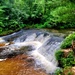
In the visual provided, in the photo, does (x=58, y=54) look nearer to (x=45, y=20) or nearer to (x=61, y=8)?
(x=61, y=8)

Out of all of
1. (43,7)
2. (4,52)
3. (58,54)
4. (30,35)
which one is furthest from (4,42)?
(43,7)

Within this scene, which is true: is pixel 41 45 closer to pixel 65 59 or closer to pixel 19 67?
pixel 19 67

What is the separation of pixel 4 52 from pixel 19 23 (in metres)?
10.7

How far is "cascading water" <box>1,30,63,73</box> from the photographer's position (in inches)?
517

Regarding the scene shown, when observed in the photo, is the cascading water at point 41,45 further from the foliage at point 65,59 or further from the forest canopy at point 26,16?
the forest canopy at point 26,16

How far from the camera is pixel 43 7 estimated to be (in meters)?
28.7

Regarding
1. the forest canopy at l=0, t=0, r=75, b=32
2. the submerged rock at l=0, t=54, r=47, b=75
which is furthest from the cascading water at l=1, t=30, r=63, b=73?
the forest canopy at l=0, t=0, r=75, b=32

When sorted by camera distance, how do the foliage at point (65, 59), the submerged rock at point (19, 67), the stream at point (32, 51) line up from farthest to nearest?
1. the stream at point (32, 51)
2. the submerged rock at point (19, 67)
3. the foliage at point (65, 59)

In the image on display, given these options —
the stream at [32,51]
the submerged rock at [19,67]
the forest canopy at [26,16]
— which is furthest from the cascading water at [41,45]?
the forest canopy at [26,16]

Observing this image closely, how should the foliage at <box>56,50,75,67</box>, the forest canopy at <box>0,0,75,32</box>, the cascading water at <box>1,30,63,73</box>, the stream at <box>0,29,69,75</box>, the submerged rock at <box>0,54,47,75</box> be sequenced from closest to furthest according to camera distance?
the foliage at <box>56,50,75,67</box>, the submerged rock at <box>0,54,47,75</box>, the stream at <box>0,29,69,75</box>, the cascading water at <box>1,30,63,73</box>, the forest canopy at <box>0,0,75,32</box>

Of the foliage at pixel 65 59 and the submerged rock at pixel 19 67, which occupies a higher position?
the foliage at pixel 65 59

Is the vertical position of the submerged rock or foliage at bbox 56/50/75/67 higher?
foliage at bbox 56/50/75/67

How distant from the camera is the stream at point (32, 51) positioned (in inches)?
490

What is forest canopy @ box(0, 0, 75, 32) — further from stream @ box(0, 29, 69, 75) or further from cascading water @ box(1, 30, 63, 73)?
stream @ box(0, 29, 69, 75)
